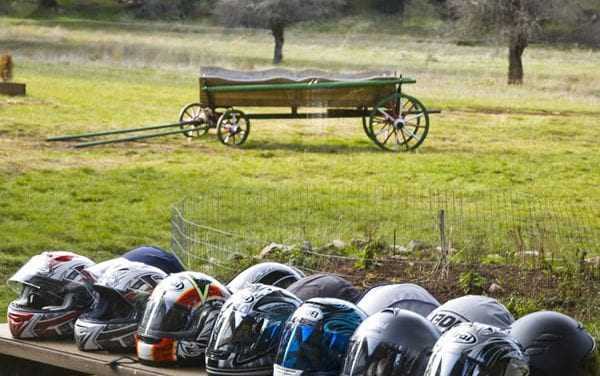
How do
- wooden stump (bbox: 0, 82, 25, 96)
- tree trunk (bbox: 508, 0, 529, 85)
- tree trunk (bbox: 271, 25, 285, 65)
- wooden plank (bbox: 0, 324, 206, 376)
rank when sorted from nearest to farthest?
wooden plank (bbox: 0, 324, 206, 376), wooden stump (bbox: 0, 82, 25, 96), tree trunk (bbox: 508, 0, 529, 85), tree trunk (bbox: 271, 25, 285, 65)

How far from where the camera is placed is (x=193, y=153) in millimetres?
20953

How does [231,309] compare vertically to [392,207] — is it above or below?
above

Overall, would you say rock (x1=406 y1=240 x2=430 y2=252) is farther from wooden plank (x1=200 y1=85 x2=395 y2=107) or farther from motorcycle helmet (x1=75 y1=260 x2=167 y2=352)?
wooden plank (x1=200 y1=85 x2=395 y2=107)

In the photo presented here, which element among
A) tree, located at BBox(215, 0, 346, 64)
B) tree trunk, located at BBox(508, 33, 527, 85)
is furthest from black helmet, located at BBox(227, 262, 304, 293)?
tree, located at BBox(215, 0, 346, 64)

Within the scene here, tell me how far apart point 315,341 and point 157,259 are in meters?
2.13

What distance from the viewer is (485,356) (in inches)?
188

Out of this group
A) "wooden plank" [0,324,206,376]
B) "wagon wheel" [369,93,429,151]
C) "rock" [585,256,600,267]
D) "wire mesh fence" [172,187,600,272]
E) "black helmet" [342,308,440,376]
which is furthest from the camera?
"wagon wheel" [369,93,429,151]

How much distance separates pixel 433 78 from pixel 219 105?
20.3 metres

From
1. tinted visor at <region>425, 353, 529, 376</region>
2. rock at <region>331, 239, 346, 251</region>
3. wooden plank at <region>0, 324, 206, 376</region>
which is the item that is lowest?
rock at <region>331, 239, 346, 251</region>

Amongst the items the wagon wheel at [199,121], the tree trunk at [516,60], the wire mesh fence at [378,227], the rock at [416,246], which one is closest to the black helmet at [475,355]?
the wire mesh fence at [378,227]

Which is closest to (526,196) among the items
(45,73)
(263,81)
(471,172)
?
(471,172)

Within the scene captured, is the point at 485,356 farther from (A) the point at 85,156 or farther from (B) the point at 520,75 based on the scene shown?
(B) the point at 520,75

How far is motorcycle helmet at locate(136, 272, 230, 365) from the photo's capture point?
5.99m

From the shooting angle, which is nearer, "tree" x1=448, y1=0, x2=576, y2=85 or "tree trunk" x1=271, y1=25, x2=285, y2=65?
"tree" x1=448, y1=0, x2=576, y2=85
